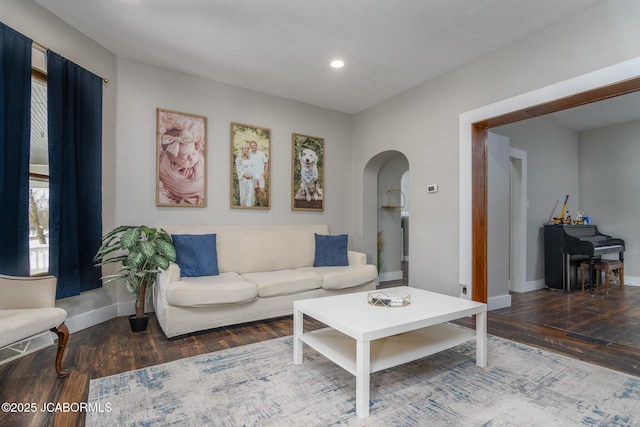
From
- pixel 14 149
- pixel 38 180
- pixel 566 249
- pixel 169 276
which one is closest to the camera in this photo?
pixel 14 149

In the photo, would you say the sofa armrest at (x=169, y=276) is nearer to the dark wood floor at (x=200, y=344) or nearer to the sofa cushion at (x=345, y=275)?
the dark wood floor at (x=200, y=344)

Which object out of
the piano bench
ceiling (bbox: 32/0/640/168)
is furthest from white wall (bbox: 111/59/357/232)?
the piano bench

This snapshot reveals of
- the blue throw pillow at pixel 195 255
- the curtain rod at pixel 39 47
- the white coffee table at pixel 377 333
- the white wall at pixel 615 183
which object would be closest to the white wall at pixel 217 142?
the blue throw pillow at pixel 195 255

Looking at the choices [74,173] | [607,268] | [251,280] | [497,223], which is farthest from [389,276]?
[74,173]

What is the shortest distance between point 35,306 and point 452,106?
4.17 m

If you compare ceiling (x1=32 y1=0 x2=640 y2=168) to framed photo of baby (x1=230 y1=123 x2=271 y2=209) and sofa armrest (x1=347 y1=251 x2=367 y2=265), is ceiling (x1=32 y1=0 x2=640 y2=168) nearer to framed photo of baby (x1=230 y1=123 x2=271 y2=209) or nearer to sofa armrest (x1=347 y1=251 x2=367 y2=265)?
framed photo of baby (x1=230 y1=123 x2=271 y2=209)

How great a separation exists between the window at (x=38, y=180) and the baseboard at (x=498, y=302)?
447 centimetres

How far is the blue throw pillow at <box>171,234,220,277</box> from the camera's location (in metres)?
3.35

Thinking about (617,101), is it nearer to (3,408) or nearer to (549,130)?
(549,130)

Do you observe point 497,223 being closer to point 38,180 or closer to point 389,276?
point 389,276

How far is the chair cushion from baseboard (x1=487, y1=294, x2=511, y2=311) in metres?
3.98

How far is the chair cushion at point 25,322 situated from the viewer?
1771mm

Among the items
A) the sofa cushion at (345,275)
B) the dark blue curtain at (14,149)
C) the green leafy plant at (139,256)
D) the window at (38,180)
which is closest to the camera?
the dark blue curtain at (14,149)

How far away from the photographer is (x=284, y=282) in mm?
3393
